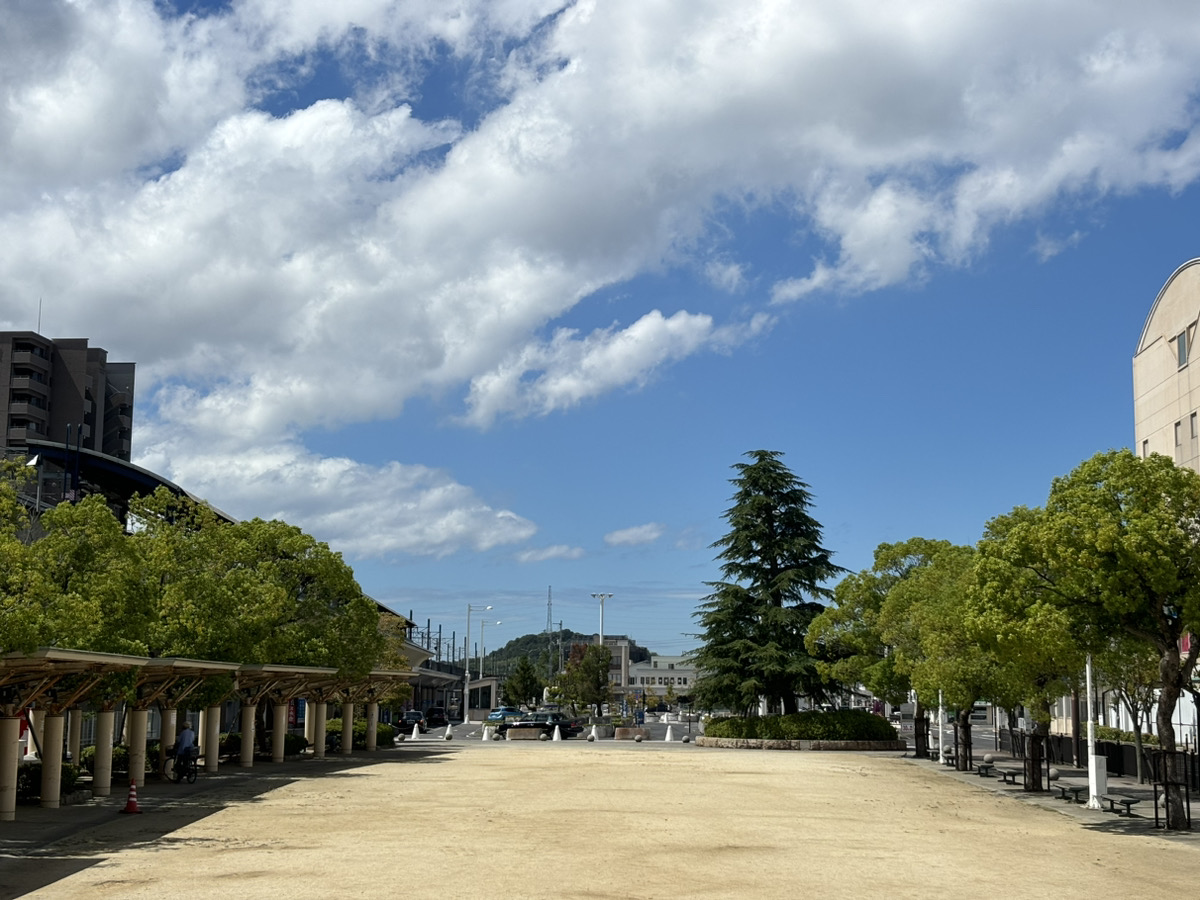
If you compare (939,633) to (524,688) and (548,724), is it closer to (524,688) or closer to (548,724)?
(548,724)

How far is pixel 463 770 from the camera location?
44969mm

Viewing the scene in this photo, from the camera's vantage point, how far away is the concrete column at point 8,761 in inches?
1045

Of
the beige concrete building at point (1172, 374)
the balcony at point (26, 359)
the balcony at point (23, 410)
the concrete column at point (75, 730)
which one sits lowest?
the concrete column at point (75, 730)

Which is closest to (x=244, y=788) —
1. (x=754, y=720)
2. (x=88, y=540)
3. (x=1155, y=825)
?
(x=88, y=540)

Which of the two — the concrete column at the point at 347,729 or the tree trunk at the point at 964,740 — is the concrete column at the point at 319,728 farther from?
the tree trunk at the point at 964,740

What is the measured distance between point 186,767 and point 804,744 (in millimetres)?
32406

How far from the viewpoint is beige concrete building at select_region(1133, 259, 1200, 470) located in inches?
2103

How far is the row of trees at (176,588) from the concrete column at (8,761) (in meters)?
1.82

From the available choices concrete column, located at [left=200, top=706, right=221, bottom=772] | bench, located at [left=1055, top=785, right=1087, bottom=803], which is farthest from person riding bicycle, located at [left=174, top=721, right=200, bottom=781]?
bench, located at [left=1055, top=785, right=1087, bottom=803]

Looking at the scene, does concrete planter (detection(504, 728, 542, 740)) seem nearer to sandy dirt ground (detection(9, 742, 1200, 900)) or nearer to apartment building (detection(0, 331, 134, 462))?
sandy dirt ground (detection(9, 742, 1200, 900))

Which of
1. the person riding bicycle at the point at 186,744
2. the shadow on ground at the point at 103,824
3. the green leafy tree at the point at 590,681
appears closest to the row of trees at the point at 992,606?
the shadow on ground at the point at 103,824

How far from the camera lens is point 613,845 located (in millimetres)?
22781

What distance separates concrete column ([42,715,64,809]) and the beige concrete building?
41.3 metres

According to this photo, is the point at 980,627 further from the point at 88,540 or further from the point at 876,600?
the point at 876,600
